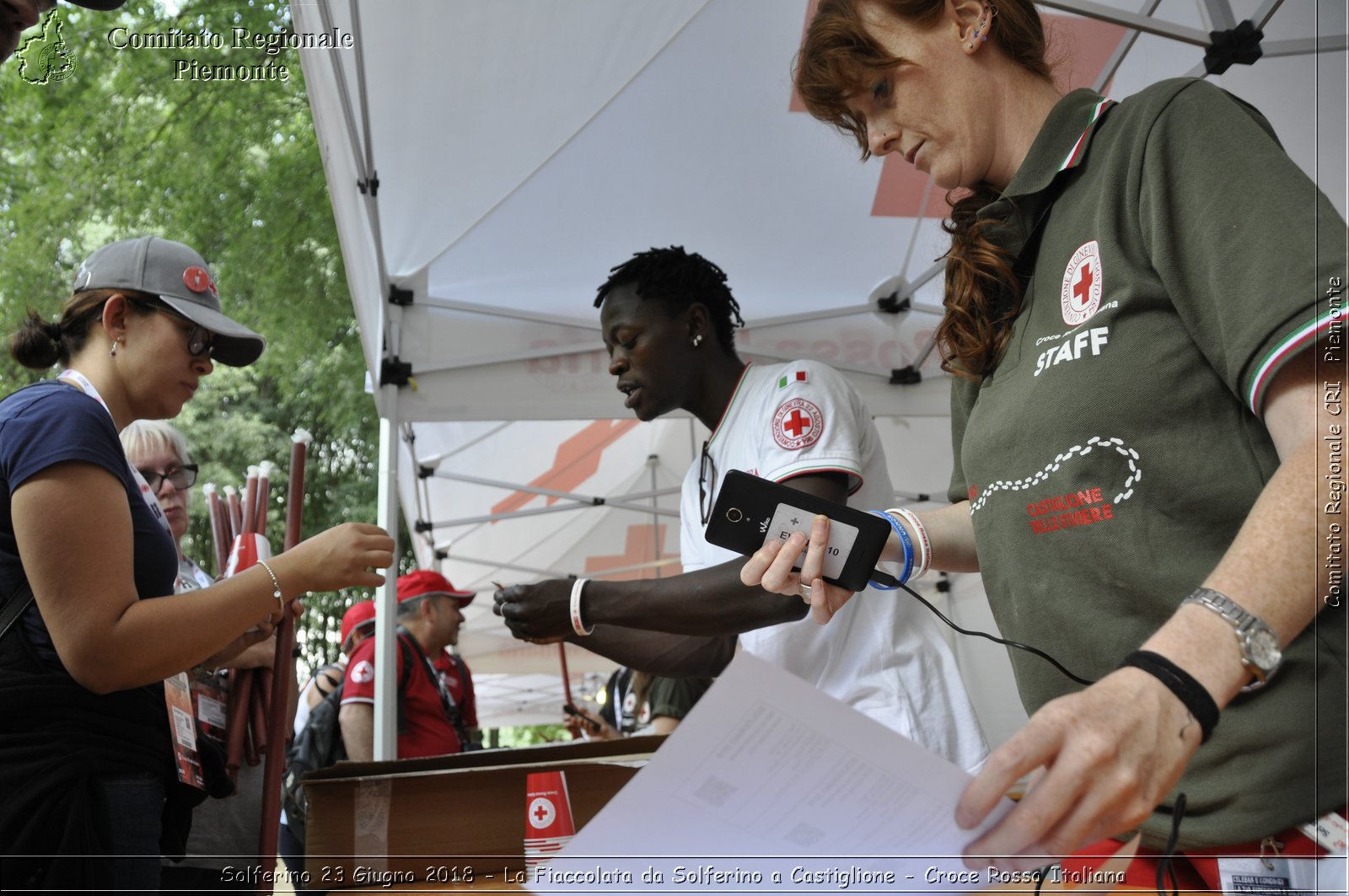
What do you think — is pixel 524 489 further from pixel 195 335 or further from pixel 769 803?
pixel 769 803

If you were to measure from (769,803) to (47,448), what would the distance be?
51.2 inches

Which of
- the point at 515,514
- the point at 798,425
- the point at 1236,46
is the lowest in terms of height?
the point at 798,425

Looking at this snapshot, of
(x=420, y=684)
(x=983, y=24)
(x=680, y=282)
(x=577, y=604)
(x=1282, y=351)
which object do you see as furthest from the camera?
(x=420, y=684)

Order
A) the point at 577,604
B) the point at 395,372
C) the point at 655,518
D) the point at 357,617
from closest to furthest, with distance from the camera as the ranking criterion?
1. the point at 577,604
2. the point at 395,372
3. the point at 357,617
4. the point at 655,518

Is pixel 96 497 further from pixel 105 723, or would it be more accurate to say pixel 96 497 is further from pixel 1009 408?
pixel 1009 408

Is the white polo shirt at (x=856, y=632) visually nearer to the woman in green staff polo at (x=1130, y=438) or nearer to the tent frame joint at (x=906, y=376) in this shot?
the woman in green staff polo at (x=1130, y=438)

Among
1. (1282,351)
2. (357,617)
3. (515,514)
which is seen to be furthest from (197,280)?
(515,514)

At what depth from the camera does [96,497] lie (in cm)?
155

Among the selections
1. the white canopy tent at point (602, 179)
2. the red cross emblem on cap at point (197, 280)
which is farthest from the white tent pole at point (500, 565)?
the red cross emblem on cap at point (197, 280)

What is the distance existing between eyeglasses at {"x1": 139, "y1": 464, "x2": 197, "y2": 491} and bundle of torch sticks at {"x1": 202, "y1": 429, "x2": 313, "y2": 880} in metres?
0.90

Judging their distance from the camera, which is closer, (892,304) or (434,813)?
(434,813)

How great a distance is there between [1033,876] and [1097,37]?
10.2ft

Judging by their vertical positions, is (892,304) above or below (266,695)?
above

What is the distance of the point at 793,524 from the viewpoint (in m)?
1.19
